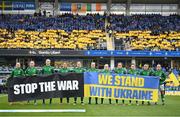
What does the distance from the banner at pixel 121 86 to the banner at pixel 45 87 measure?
0.50 metres

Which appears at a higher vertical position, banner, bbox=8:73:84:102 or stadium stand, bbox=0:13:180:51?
stadium stand, bbox=0:13:180:51

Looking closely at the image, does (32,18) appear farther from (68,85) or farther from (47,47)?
(68,85)

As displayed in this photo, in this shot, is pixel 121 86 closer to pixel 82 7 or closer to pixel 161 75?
pixel 161 75

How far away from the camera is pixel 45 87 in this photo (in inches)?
752

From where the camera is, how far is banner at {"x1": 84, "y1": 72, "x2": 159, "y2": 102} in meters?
19.5

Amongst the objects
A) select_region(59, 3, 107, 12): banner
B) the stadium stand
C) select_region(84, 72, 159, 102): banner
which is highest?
select_region(59, 3, 107, 12): banner

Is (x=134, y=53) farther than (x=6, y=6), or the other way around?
(x=6, y=6)

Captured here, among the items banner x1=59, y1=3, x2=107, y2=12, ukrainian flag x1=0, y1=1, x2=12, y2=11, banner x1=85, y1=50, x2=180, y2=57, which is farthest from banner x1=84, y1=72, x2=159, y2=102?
ukrainian flag x1=0, y1=1, x2=12, y2=11

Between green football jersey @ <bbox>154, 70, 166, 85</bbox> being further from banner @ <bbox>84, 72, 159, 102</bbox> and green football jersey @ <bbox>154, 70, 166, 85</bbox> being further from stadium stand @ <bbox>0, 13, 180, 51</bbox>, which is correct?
stadium stand @ <bbox>0, 13, 180, 51</bbox>

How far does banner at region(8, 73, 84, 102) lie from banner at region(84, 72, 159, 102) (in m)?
0.50

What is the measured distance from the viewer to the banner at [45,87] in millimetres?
19000

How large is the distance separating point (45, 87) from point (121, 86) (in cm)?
360

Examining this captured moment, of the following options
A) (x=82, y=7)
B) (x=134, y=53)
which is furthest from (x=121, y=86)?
(x=82, y=7)

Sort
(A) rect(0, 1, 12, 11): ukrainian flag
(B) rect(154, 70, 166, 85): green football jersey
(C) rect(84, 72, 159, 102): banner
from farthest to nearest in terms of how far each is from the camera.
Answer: (A) rect(0, 1, 12, 11): ukrainian flag
(B) rect(154, 70, 166, 85): green football jersey
(C) rect(84, 72, 159, 102): banner
